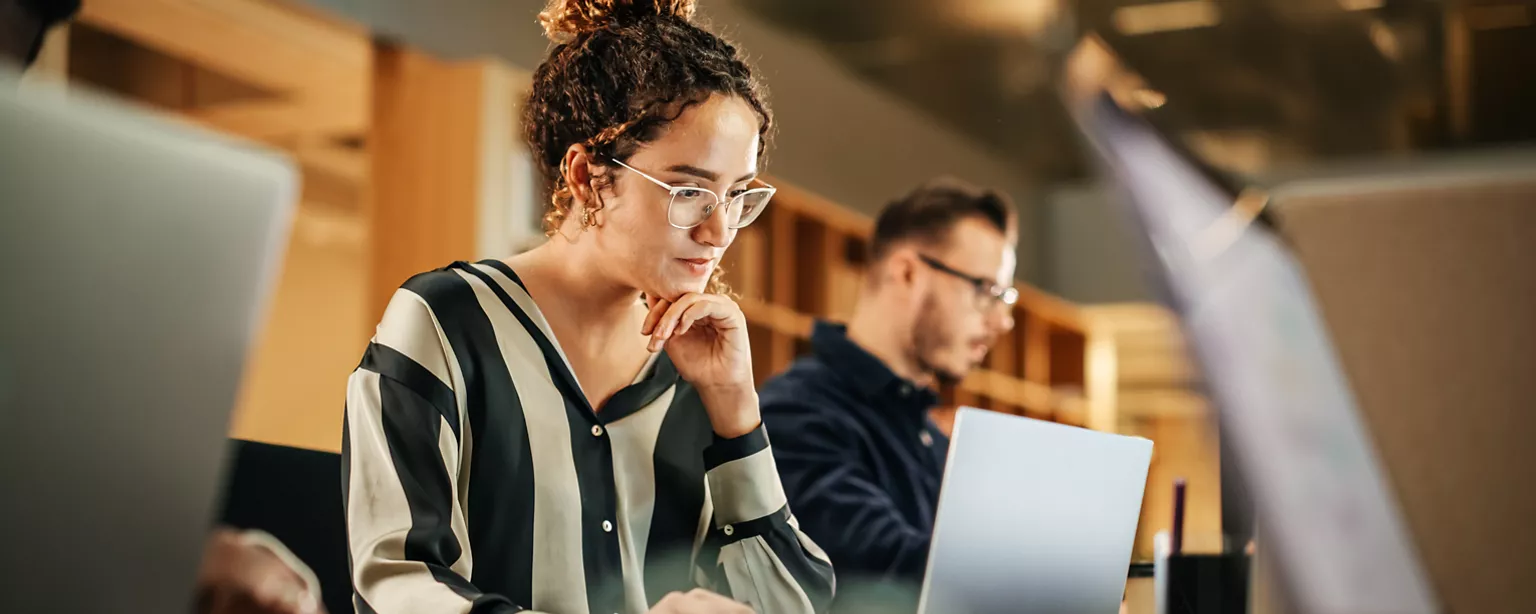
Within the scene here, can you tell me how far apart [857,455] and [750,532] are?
2.05 ft

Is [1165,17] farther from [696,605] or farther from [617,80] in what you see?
[696,605]

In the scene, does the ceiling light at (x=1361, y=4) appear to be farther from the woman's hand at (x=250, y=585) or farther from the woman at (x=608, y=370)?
the woman's hand at (x=250, y=585)

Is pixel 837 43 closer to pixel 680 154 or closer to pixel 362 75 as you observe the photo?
pixel 362 75

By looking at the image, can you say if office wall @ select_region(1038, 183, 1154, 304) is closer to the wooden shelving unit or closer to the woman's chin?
the wooden shelving unit

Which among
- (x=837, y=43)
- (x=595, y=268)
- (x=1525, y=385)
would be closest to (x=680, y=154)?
(x=595, y=268)

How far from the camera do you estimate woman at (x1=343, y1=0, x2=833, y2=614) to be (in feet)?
3.81

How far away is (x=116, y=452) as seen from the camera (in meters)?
0.58

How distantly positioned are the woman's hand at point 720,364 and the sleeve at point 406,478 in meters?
0.25

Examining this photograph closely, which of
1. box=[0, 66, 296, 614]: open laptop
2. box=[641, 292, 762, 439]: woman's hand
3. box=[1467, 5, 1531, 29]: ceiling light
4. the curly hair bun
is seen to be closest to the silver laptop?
box=[641, 292, 762, 439]: woman's hand

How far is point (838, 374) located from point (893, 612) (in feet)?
1.81

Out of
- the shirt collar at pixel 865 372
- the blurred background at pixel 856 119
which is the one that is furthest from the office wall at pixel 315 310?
the shirt collar at pixel 865 372

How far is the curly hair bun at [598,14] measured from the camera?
134 centimetres

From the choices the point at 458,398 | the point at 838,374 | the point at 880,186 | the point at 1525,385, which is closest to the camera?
the point at 1525,385

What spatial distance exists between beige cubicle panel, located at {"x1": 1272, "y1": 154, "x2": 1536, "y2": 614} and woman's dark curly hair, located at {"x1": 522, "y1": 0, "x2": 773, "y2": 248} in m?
0.65
